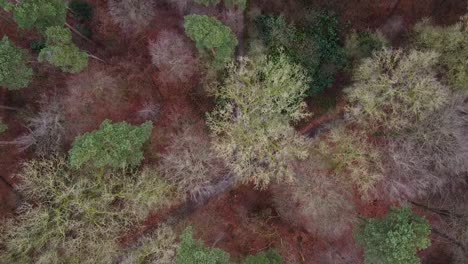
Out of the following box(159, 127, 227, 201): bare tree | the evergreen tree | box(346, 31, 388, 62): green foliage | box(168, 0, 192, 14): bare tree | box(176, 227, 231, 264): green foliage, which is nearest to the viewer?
the evergreen tree

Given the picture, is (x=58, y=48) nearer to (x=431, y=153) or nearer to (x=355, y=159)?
→ (x=355, y=159)

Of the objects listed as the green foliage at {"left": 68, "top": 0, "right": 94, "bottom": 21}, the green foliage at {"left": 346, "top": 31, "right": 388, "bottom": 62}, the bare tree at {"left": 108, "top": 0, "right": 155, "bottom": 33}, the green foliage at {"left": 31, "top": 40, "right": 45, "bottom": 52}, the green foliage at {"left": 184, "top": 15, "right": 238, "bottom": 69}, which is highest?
the green foliage at {"left": 346, "top": 31, "right": 388, "bottom": 62}

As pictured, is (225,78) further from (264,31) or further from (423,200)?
(423,200)

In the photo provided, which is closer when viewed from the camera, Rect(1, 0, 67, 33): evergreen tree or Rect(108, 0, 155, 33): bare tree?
Rect(1, 0, 67, 33): evergreen tree

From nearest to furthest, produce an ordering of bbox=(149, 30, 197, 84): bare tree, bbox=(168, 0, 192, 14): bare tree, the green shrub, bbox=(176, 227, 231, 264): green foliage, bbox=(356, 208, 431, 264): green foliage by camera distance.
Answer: bbox=(356, 208, 431, 264): green foliage, bbox=(176, 227, 231, 264): green foliage, bbox=(149, 30, 197, 84): bare tree, bbox=(168, 0, 192, 14): bare tree, the green shrub

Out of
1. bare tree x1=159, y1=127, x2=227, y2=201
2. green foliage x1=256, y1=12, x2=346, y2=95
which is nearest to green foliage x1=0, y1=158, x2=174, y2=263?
bare tree x1=159, y1=127, x2=227, y2=201

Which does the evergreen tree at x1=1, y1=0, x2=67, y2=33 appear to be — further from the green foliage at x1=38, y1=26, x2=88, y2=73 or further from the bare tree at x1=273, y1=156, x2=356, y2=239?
the bare tree at x1=273, y1=156, x2=356, y2=239

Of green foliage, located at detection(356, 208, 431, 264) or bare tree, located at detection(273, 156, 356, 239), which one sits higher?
green foliage, located at detection(356, 208, 431, 264)
